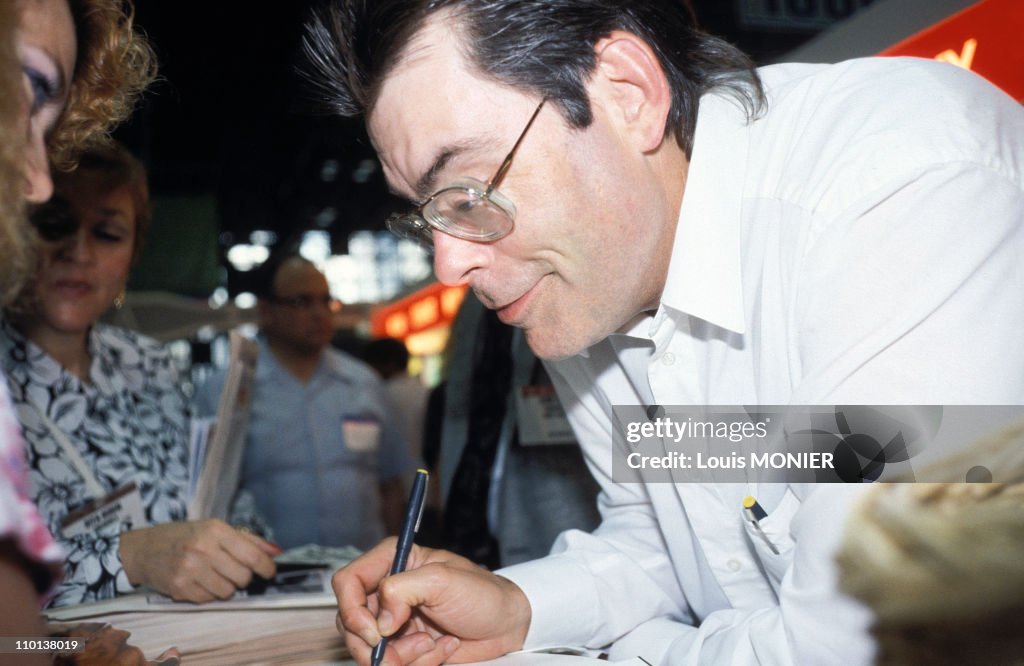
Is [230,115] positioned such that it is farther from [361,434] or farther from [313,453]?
[313,453]

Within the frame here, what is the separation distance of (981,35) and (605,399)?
0.99 meters

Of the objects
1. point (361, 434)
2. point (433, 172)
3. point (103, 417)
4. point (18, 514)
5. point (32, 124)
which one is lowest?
point (361, 434)

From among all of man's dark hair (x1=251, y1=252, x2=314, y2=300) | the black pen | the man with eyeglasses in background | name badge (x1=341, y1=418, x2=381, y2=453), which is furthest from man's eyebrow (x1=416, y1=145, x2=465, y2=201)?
man's dark hair (x1=251, y1=252, x2=314, y2=300)

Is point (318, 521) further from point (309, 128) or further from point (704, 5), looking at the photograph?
point (309, 128)

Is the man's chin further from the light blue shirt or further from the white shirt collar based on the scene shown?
the light blue shirt

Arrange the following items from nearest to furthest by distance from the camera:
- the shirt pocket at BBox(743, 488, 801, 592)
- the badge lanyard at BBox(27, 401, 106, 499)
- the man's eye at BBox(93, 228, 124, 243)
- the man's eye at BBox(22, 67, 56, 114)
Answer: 1. the man's eye at BBox(22, 67, 56, 114)
2. the shirt pocket at BBox(743, 488, 801, 592)
3. the badge lanyard at BBox(27, 401, 106, 499)
4. the man's eye at BBox(93, 228, 124, 243)

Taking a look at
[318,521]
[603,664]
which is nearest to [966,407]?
[603,664]

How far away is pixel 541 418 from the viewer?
2182 millimetres

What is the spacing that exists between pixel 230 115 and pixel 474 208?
9296 mm

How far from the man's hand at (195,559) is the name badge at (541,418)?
31.7 inches

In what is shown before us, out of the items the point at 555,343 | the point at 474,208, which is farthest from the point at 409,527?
the point at 474,208

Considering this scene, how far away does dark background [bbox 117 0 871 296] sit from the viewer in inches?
113

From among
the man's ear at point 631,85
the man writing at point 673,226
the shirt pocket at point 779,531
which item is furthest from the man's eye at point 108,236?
the shirt pocket at point 779,531

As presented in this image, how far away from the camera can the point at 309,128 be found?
995 centimetres
